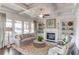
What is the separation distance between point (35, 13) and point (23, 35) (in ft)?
1.61

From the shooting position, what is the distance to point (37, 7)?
2.60 m

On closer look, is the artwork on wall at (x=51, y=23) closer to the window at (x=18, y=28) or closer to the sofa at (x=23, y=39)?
the sofa at (x=23, y=39)

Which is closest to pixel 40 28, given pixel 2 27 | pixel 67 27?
pixel 67 27

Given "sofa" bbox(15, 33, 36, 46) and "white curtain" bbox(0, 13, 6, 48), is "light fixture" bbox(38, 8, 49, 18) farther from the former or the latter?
"white curtain" bbox(0, 13, 6, 48)

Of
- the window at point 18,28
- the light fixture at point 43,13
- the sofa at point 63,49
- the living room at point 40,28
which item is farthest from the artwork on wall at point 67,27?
the window at point 18,28

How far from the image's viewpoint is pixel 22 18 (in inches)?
102

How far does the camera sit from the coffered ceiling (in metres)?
2.57

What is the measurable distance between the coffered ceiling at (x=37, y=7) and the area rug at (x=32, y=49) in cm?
62

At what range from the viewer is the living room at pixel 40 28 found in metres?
2.56

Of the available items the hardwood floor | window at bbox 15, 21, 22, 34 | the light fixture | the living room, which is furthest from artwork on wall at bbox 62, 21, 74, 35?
the hardwood floor

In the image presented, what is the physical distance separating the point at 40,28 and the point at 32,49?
0.44 metres

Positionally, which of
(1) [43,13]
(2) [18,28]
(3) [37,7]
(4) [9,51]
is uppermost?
(3) [37,7]

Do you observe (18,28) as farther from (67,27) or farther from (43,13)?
(67,27)
